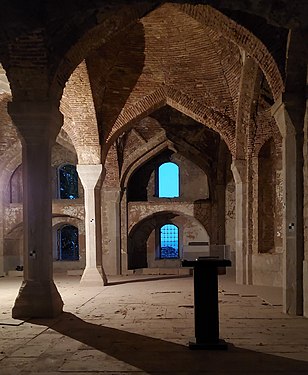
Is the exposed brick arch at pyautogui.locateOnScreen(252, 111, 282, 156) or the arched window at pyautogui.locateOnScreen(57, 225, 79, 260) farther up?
the exposed brick arch at pyautogui.locateOnScreen(252, 111, 282, 156)

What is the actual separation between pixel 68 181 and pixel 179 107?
10870 millimetres

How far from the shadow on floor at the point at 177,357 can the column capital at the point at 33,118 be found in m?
3.25

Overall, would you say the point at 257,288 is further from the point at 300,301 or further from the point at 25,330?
the point at 25,330

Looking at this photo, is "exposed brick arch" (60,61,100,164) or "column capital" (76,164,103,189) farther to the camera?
"column capital" (76,164,103,189)

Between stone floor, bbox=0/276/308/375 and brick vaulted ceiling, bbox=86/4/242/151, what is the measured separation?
18.3ft

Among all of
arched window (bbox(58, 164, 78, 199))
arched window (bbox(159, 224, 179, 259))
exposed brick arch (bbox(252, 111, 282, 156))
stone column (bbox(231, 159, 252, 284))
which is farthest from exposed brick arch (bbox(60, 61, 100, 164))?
arched window (bbox(159, 224, 179, 259))

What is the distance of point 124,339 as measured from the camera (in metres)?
5.47

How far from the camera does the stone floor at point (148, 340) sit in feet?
14.0

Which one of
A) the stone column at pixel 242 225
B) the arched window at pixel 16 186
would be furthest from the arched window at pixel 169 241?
the stone column at pixel 242 225

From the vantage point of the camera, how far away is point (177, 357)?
4613 mm

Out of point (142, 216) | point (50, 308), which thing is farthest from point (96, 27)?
point (142, 216)

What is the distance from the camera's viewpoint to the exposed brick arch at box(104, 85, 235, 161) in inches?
469

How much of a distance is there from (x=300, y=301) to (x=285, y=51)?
→ 4.34m

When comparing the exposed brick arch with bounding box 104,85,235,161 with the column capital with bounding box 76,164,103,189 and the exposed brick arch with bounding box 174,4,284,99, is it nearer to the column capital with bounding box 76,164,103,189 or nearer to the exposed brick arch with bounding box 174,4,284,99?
the column capital with bounding box 76,164,103,189
